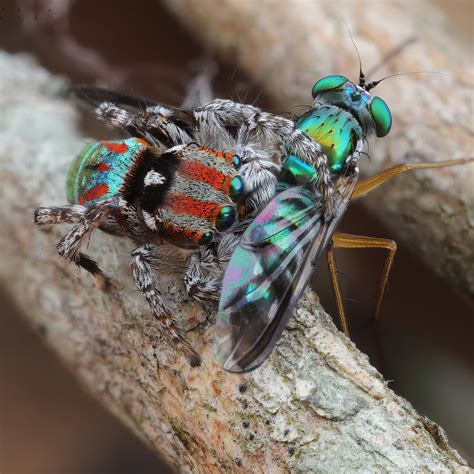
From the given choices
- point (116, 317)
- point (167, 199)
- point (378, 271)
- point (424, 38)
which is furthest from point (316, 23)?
point (116, 317)

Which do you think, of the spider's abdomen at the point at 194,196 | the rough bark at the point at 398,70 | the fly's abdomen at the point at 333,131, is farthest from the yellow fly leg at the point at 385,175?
the spider's abdomen at the point at 194,196

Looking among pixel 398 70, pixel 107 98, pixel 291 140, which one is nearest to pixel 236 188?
pixel 291 140

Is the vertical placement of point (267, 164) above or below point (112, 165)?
above

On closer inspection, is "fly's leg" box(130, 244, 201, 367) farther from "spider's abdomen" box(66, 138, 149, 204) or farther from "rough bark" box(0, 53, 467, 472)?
"spider's abdomen" box(66, 138, 149, 204)

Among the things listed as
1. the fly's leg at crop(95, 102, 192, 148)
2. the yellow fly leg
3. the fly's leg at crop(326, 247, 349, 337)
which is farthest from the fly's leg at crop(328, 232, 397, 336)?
the fly's leg at crop(95, 102, 192, 148)

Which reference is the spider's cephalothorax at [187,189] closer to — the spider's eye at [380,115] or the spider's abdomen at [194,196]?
the spider's abdomen at [194,196]

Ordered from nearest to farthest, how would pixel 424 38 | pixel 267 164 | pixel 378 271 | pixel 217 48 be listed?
pixel 267 164 → pixel 378 271 → pixel 424 38 → pixel 217 48

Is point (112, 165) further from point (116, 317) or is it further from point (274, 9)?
point (274, 9)
